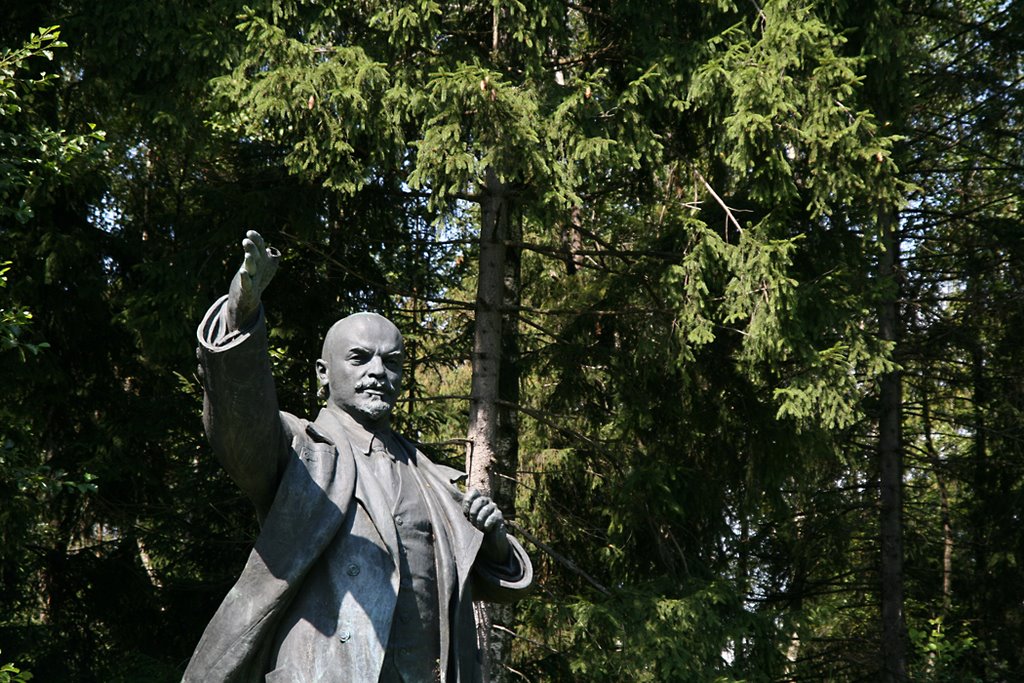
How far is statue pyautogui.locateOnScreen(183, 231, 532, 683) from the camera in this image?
422 centimetres

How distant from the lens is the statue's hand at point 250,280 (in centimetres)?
394

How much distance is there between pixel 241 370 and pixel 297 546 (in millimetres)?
674

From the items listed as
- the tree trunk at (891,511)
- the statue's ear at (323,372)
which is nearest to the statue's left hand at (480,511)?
the statue's ear at (323,372)

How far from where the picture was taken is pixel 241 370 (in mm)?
4129

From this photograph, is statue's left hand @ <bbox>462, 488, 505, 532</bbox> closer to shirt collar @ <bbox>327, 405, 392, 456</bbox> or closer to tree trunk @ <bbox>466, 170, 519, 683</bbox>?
shirt collar @ <bbox>327, 405, 392, 456</bbox>

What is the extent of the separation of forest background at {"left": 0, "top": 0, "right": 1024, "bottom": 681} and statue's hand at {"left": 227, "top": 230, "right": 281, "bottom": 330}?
4692mm

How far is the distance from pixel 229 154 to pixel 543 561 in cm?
487

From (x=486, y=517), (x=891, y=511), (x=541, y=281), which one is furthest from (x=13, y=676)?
(x=891, y=511)

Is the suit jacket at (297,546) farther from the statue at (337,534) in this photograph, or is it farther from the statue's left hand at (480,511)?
the statue's left hand at (480,511)

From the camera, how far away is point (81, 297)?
12.1m

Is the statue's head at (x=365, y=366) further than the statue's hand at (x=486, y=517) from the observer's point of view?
Yes

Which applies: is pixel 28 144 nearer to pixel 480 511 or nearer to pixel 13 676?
pixel 13 676

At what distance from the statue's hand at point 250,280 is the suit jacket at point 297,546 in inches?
2.0

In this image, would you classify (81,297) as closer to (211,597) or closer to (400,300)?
(211,597)
